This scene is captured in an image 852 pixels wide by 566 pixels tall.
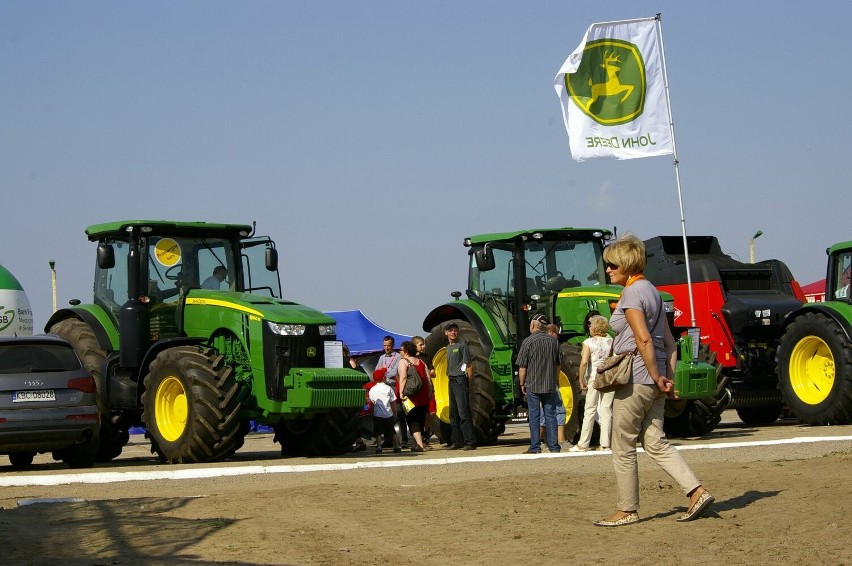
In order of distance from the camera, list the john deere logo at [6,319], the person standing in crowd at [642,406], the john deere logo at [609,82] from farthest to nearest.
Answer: the john deere logo at [6,319], the john deere logo at [609,82], the person standing in crowd at [642,406]

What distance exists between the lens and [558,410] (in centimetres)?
1599

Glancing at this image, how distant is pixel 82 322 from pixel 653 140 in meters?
9.12

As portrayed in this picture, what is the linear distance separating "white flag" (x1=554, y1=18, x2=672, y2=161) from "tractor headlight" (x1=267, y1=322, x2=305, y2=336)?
7.00 metres

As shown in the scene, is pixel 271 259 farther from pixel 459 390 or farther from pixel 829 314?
pixel 829 314

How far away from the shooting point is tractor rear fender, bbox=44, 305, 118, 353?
1634 cm

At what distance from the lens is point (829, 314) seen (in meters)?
18.1

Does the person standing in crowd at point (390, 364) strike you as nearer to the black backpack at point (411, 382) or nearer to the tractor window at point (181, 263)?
the black backpack at point (411, 382)

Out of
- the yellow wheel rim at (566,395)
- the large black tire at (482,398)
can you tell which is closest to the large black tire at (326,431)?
the large black tire at (482,398)

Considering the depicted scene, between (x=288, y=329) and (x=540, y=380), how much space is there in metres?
2.98

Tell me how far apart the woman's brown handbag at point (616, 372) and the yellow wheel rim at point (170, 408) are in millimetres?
7530

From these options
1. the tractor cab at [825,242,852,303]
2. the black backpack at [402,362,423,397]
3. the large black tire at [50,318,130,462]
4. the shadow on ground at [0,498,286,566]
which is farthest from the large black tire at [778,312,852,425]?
the shadow on ground at [0,498,286,566]

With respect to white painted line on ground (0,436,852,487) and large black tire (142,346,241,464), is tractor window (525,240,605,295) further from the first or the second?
large black tire (142,346,241,464)

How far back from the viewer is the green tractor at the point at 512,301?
57.0ft

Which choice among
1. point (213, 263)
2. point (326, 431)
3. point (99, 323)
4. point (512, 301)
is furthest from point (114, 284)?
point (512, 301)
